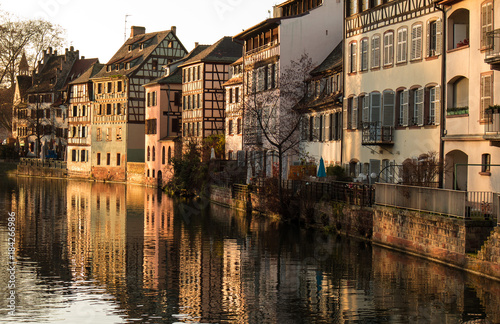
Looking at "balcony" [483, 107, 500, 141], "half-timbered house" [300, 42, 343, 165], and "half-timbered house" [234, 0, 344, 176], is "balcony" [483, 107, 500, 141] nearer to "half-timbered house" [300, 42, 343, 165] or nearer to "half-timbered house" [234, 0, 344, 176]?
"half-timbered house" [300, 42, 343, 165]

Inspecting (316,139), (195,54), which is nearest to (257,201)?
(316,139)

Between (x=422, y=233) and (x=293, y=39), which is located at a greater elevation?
(x=293, y=39)

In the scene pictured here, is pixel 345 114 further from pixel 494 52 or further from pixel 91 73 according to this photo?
pixel 91 73

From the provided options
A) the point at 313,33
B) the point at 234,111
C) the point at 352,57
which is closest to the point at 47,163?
the point at 234,111

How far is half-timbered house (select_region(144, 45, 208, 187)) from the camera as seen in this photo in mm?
71812

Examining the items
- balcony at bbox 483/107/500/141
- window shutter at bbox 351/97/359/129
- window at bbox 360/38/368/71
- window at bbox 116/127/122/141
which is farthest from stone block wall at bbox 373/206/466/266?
window at bbox 116/127/122/141

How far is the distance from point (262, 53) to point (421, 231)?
92.5 ft

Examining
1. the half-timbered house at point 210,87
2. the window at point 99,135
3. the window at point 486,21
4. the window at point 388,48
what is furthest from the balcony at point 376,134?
the window at point 99,135

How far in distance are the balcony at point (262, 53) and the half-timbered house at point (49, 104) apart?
44.2m

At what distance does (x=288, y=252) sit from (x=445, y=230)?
19.5 ft

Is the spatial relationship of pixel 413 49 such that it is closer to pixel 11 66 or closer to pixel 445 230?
pixel 445 230

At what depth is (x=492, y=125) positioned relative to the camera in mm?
26047

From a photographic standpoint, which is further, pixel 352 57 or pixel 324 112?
pixel 324 112

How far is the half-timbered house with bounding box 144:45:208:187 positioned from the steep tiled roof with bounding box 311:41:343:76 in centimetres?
2714
